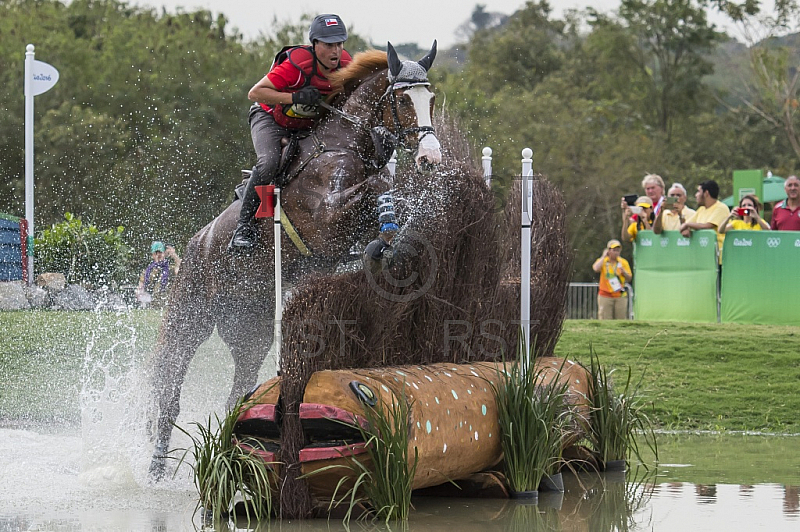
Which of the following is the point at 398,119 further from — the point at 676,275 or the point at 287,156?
the point at 676,275

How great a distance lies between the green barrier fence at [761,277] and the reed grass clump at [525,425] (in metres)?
7.17

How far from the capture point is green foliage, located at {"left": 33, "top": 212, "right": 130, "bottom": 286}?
16.7 metres

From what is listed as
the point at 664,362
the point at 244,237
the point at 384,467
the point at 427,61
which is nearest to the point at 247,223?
the point at 244,237

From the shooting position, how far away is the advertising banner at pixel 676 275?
13117 mm

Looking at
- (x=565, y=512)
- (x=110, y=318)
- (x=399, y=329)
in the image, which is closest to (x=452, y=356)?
(x=399, y=329)

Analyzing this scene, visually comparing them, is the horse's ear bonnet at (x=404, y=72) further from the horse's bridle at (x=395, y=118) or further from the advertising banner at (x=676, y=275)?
the advertising banner at (x=676, y=275)

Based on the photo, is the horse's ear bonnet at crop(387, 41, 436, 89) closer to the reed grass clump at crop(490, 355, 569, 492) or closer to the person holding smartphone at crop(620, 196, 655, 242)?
the reed grass clump at crop(490, 355, 569, 492)

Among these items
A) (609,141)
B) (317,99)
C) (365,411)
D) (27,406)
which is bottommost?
(27,406)

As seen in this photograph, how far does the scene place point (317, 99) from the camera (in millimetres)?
6914

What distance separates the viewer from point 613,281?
14.2 metres

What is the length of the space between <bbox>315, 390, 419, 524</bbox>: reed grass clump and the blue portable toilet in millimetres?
10684

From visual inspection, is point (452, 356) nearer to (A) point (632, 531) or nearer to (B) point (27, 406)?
(A) point (632, 531)

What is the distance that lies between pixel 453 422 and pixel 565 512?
0.73m

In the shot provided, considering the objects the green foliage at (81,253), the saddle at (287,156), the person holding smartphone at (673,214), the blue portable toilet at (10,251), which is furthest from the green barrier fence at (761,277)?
the blue portable toilet at (10,251)
